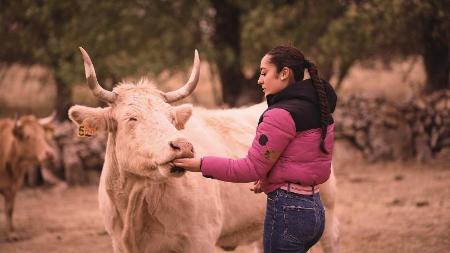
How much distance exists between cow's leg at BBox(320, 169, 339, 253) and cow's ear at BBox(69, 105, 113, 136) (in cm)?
216

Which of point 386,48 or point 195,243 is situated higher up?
point 386,48

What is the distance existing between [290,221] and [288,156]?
1.08ft

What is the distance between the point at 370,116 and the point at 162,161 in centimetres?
958

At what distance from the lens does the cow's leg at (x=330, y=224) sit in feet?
17.8

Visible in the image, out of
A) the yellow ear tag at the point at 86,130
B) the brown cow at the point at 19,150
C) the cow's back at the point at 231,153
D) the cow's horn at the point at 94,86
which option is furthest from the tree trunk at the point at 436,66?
the yellow ear tag at the point at 86,130

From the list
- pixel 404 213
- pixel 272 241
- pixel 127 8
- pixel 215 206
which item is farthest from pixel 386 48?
pixel 272 241

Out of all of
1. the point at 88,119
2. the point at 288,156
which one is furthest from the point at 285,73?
the point at 88,119

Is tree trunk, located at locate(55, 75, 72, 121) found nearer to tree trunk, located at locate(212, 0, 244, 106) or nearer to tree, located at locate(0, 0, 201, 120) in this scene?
tree, located at locate(0, 0, 201, 120)

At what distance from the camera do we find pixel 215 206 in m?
4.43

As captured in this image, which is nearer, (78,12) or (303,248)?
(303,248)

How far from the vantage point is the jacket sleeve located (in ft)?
10.4

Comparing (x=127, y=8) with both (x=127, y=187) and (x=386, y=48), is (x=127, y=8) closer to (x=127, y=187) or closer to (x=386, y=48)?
(x=386, y=48)

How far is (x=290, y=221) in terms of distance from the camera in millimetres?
3301

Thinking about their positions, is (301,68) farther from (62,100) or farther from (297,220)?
(62,100)
